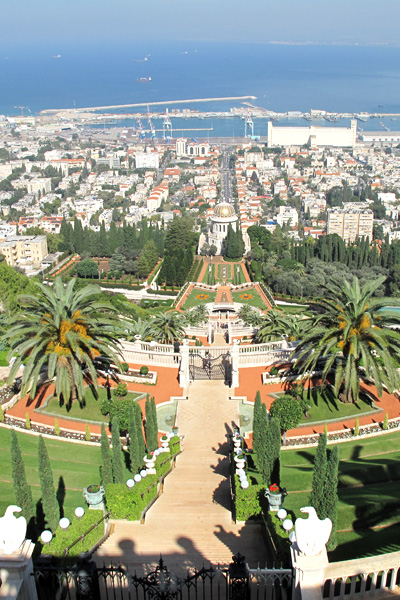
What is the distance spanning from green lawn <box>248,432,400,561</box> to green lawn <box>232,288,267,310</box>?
37426mm

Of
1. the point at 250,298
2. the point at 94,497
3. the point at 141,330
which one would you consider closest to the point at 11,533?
the point at 94,497

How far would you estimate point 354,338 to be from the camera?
23.4 m

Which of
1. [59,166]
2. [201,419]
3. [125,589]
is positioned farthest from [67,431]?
[59,166]

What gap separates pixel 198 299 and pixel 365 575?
51.6m

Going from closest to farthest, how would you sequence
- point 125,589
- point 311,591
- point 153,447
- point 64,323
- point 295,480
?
point 311,591 < point 125,589 < point 295,480 < point 153,447 < point 64,323

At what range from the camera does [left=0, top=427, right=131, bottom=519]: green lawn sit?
16688mm

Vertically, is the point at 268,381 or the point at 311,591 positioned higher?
the point at 311,591

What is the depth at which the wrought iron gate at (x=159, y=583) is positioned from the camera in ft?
36.8

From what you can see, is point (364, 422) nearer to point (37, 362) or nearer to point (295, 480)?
point (295, 480)

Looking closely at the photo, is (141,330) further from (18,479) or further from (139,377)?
(18,479)

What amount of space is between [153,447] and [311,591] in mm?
10443

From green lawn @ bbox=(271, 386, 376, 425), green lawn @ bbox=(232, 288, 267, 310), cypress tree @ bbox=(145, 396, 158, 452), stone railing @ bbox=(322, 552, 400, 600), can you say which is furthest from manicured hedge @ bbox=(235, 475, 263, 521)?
green lawn @ bbox=(232, 288, 267, 310)

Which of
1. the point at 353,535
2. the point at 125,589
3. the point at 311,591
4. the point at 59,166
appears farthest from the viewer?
the point at 59,166

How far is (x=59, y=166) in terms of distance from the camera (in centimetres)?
18038
